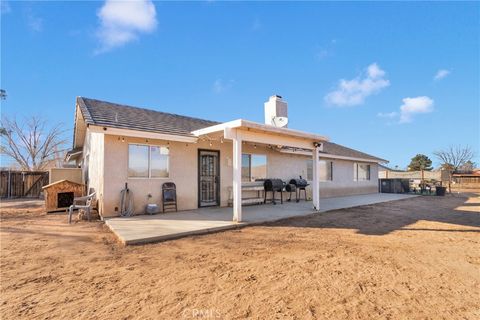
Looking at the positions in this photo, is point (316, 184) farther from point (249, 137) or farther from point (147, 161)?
point (147, 161)

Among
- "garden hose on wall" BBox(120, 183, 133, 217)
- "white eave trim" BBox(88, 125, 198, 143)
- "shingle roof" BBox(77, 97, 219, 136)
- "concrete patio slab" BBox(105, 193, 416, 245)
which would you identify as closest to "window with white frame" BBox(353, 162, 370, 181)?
"concrete patio slab" BBox(105, 193, 416, 245)

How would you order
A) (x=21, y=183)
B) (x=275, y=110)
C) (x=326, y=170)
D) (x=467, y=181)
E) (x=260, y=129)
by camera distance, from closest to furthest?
(x=260, y=129), (x=275, y=110), (x=326, y=170), (x=21, y=183), (x=467, y=181)

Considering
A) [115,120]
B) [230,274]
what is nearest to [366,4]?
[115,120]

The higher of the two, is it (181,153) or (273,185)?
(181,153)

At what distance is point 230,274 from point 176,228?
2.79 meters

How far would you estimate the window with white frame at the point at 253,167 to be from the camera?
422 inches

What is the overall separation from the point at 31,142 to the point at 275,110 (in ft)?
87.8

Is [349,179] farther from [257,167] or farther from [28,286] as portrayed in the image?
[28,286]

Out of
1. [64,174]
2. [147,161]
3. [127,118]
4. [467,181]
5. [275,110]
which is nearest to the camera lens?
[147,161]

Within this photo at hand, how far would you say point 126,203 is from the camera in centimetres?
760

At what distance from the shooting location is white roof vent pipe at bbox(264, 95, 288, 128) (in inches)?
415

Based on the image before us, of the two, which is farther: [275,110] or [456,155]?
[456,155]

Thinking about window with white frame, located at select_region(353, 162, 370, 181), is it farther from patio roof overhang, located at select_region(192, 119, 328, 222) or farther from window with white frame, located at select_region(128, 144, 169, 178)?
window with white frame, located at select_region(128, 144, 169, 178)

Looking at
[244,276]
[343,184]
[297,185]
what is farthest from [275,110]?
[244,276]
